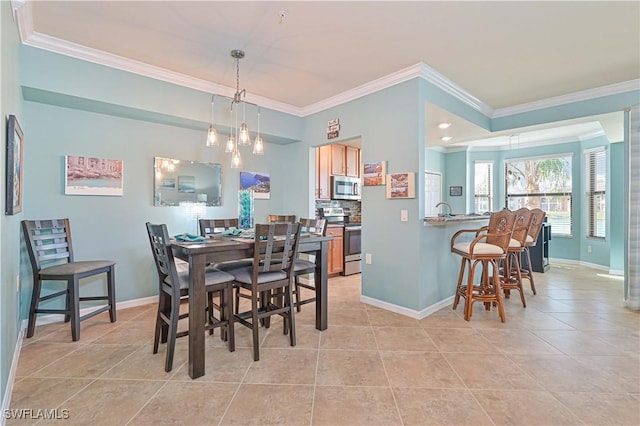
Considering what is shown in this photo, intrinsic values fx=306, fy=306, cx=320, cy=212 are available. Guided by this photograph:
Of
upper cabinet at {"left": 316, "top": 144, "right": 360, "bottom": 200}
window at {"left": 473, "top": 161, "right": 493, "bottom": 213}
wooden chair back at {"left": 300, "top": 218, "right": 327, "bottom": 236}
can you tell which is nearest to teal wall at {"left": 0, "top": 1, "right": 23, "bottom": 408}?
wooden chair back at {"left": 300, "top": 218, "right": 327, "bottom": 236}

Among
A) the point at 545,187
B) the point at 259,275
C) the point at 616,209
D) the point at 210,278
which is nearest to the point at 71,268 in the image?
the point at 210,278

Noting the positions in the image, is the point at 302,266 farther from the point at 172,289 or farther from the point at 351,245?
the point at 351,245

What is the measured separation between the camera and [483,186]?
690 cm

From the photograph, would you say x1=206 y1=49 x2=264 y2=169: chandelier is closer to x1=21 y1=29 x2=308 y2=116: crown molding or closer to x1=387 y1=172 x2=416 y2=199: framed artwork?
x1=21 y1=29 x2=308 y2=116: crown molding

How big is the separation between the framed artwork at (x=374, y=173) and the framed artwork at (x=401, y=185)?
0.10m

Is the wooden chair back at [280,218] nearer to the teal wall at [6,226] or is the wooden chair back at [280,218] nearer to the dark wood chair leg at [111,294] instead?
the dark wood chair leg at [111,294]

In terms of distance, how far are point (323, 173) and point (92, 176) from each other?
3171 mm

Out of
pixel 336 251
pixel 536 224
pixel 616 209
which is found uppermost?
pixel 616 209

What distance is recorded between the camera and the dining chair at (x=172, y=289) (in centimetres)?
204

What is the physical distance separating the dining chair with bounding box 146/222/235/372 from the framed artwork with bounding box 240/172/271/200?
1993 mm

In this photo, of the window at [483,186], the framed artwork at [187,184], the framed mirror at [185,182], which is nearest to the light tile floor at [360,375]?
the framed mirror at [185,182]

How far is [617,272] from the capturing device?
4992mm

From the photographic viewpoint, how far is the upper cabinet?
516 centimetres

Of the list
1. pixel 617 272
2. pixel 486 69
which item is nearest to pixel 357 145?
pixel 486 69
